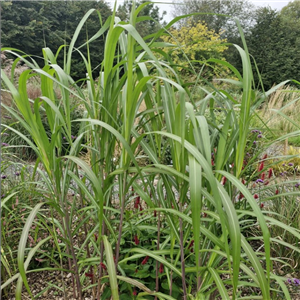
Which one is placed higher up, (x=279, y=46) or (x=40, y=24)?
(x=40, y=24)

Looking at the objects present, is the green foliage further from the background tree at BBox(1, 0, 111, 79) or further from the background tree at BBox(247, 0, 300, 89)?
the background tree at BBox(1, 0, 111, 79)

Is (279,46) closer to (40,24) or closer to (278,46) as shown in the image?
(278,46)

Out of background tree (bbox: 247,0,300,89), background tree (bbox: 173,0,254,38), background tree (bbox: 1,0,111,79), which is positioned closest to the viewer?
background tree (bbox: 247,0,300,89)

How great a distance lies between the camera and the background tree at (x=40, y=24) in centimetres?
1028

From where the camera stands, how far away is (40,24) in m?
10.8

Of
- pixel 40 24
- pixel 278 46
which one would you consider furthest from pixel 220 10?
pixel 40 24

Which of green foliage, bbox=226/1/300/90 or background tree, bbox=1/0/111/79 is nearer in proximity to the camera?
green foliage, bbox=226/1/300/90

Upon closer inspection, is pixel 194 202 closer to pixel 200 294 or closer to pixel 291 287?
pixel 200 294

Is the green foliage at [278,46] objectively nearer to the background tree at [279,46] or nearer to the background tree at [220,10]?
the background tree at [279,46]

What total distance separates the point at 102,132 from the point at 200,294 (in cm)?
44

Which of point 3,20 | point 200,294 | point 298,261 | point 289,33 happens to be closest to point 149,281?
point 200,294

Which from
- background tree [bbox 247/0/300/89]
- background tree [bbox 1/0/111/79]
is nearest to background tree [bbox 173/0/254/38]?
background tree [bbox 247/0/300/89]

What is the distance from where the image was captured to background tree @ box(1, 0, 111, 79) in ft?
33.7

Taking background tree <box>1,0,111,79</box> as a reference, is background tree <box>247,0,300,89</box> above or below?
below
